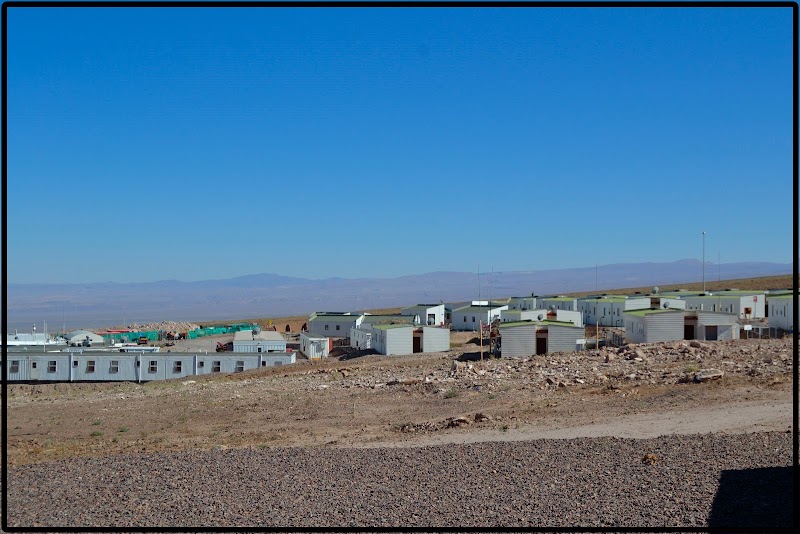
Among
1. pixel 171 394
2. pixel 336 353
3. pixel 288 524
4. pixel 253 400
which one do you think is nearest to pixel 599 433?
pixel 288 524

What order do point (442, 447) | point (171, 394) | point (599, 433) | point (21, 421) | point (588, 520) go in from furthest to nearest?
point (171, 394) < point (21, 421) < point (599, 433) < point (442, 447) < point (588, 520)

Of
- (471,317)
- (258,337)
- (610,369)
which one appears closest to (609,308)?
(471,317)

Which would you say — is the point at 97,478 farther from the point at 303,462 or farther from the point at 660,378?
the point at 660,378

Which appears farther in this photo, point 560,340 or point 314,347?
point 314,347

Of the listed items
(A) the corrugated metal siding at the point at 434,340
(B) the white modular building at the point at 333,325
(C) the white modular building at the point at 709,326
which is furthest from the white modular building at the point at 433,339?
(C) the white modular building at the point at 709,326

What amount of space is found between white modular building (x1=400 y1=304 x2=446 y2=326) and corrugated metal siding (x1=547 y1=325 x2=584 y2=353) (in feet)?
109

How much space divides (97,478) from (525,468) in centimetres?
731

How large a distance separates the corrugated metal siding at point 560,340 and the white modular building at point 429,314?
109 ft

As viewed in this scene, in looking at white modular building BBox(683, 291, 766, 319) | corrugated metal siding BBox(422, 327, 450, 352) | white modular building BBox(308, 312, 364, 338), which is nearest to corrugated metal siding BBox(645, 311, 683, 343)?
corrugated metal siding BBox(422, 327, 450, 352)

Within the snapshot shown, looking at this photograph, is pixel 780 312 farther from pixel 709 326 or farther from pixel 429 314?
pixel 429 314

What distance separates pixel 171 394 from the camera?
1228 inches

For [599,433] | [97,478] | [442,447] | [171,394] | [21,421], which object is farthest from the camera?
[171,394]

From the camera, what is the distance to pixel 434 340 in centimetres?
4753

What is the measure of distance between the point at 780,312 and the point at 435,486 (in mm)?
40177
